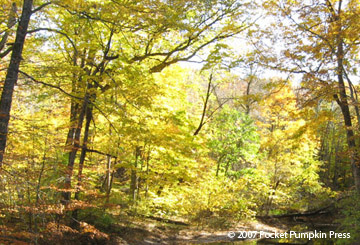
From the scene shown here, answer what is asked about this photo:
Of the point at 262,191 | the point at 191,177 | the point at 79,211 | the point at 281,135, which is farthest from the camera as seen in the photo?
the point at 281,135

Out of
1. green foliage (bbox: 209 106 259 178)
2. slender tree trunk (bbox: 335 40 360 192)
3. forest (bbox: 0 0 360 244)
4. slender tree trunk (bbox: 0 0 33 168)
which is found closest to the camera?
slender tree trunk (bbox: 0 0 33 168)

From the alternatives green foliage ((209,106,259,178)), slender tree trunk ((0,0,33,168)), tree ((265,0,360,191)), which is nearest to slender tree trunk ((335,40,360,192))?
tree ((265,0,360,191))

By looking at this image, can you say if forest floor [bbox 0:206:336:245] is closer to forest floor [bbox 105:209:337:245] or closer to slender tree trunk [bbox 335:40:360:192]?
forest floor [bbox 105:209:337:245]

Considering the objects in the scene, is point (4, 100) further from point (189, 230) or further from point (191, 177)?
point (189, 230)

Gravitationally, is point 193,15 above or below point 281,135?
above

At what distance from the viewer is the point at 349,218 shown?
311 inches

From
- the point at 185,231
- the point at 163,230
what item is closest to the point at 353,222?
the point at 185,231

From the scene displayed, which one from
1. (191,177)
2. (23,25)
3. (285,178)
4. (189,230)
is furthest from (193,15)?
(285,178)

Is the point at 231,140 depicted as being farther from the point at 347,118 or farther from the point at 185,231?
the point at 347,118

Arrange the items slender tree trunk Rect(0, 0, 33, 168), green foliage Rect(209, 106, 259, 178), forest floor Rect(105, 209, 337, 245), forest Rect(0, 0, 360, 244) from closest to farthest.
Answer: slender tree trunk Rect(0, 0, 33, 168) → forest Rect(0, 0, 360, 244) → forest floor Rect(105, 209, 337, 245) → green foliage Rect(209, 106, 259, 178)

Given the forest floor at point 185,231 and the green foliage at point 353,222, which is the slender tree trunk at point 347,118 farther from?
the forest floor at point 185,231

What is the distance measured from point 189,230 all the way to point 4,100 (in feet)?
29.6

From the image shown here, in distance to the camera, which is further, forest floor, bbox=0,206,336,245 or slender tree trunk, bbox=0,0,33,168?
forest floor, bbox=0,206,336,245

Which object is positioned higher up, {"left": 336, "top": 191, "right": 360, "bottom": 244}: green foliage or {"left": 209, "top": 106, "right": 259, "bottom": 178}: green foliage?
{"left": 209, "top": 106, "right": 259, "bottom": 178}: green foliage
